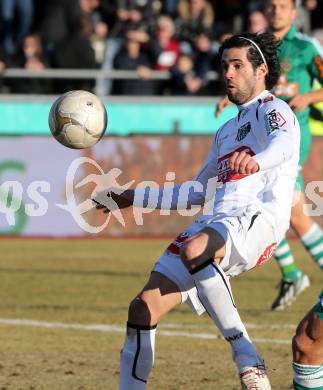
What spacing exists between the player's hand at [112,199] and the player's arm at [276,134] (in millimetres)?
822

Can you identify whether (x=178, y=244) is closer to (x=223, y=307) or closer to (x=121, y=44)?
(x=223, y=307)

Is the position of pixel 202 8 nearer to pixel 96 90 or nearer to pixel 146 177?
pixel 96 90

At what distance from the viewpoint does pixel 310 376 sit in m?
5.64

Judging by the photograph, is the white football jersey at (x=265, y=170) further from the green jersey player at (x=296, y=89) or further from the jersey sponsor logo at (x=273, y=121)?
the green jersey player at (x=296, y=89)

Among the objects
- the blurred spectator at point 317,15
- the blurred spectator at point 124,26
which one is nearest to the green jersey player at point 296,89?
the blurred spectator at point 124,26

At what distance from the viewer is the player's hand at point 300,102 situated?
31.1 ft

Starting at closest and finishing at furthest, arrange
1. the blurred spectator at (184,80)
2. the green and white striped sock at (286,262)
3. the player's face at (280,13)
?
the player's face at (280,13)
the green and white striped sock at (286,262)
the blurred spectator at (184,80)

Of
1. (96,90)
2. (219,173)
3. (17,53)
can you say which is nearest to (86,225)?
(96,90)

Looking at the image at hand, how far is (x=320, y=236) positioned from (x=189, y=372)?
297cm

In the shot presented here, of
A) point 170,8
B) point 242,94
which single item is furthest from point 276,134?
point 170,8

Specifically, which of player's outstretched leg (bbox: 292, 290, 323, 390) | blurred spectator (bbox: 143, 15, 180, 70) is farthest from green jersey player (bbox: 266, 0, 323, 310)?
blurred spectator (bbox: 143, 15, 180, 70)

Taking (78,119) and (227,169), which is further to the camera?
(78,119)

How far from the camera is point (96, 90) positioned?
58.2 feet

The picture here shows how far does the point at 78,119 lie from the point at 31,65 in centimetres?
1114
